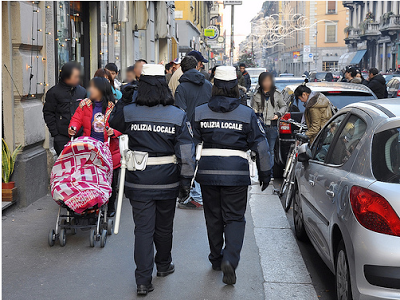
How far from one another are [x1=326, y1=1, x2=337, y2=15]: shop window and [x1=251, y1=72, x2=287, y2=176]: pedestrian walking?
76754 mm

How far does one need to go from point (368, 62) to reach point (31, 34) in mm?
64111

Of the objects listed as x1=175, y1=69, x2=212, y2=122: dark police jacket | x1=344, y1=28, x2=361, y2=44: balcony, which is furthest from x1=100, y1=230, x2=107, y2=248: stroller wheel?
x1=344, y1=28, x2=361, y2=44: balcony

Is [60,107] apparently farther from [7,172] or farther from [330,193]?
[330,193]

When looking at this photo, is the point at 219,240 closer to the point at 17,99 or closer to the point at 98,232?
the point at 98,232

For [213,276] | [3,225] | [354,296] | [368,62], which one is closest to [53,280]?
[213,276]

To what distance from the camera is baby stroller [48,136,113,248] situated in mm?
5906

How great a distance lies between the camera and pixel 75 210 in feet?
19.5

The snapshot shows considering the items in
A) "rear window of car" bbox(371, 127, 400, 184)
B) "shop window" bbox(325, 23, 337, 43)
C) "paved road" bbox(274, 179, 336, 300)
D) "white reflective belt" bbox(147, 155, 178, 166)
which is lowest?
"paved road" bbox(274, 179, 336, 300)

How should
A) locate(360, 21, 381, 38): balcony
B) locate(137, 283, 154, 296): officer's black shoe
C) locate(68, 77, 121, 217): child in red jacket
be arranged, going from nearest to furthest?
locate(137, 283, 154, 296): officer's black shoe, locate(68, 77, 121, 217): child in red jacket, locate(360, 21, 381, 38): balcony

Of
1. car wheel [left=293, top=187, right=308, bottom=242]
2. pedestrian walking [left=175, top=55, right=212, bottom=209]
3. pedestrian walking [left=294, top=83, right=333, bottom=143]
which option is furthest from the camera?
pedestrian walking [left=294, top=83, right=333, bottom=143]

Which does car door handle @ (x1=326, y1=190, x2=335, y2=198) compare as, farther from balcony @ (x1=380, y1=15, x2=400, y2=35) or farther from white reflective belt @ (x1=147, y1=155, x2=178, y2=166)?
balcony @ (x1=380, y1=15, x2=400, y2=35)

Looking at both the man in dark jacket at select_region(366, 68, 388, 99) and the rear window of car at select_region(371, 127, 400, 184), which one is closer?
the rear window of car at select_region(371, 127, 400, 184)

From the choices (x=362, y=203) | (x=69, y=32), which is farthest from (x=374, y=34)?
(x=362, y=203)

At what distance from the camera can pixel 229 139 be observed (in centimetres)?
505
